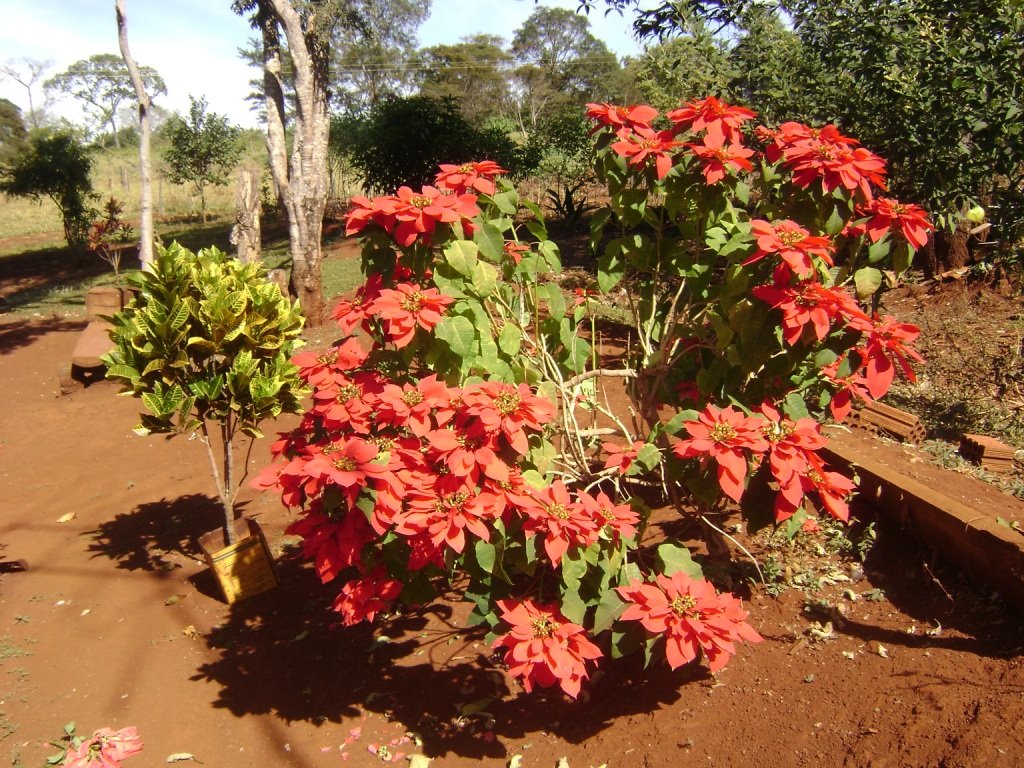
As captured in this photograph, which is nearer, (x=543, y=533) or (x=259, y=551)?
(x=543, y=533)

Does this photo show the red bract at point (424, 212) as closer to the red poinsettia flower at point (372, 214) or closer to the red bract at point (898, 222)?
the red poinsettia flower at point (372, 214)

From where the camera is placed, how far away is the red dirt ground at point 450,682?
7.16ft

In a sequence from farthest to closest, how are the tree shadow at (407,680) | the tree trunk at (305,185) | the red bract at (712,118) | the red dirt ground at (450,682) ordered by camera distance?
the tree trunk at (305,185)
the tree shadow at (407,680)
the red bract at (712,118)
the red dirt ground at (450,682)

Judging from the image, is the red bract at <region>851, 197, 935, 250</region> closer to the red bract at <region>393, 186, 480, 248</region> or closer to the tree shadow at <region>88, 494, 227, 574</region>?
the red bract at <region>393, 186, 480, 248</region>

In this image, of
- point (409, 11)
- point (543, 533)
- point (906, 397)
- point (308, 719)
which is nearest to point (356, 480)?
point (543, 533)

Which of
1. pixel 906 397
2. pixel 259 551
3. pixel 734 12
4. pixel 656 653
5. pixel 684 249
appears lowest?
pixel 259 551

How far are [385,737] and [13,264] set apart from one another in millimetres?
17400

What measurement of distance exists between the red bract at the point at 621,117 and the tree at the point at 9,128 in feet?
77.9

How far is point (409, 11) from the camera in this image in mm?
34281

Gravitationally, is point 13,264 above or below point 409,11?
below

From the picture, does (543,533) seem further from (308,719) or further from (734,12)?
(734,12)

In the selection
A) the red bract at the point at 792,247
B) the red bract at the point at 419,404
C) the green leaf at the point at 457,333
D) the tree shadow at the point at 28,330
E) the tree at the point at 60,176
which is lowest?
the tree shadow at the point at 28,330

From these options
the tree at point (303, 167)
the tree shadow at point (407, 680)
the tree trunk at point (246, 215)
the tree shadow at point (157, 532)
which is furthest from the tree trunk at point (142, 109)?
the tree shadow at point (407, 680)

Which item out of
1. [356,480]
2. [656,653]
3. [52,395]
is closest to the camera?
[356,480]
